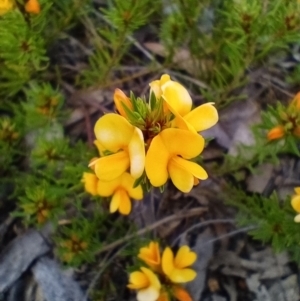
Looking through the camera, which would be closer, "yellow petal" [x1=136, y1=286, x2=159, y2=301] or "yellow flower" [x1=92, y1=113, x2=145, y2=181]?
"yellow flower" [x1=92, y1=113, x2=145, y2=181]

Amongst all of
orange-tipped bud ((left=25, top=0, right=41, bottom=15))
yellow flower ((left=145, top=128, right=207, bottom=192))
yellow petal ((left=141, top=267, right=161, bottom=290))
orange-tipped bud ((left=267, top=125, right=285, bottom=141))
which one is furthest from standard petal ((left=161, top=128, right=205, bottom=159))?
orange-tipped bud ((left=25, top=0, right=41, bottom=15))

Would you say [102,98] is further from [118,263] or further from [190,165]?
[190,165]

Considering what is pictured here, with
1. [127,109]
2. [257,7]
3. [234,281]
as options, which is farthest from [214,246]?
[127,109]

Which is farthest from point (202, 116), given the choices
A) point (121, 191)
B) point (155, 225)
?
point (155, 225)

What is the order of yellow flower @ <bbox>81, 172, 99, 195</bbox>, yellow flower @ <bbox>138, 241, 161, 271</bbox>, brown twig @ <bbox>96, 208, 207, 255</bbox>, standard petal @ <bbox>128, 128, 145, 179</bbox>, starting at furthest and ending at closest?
brown twig @ <bbox>96, 208, 207, 255</bbox>, yellow flower @ <bbox>138, 241, 161, 271</bbox>, yellow flower @ <bbox>81, 172, 99, 195</bbox>, standard petal @ <bbox>128, 128, 145, 179</bbox>

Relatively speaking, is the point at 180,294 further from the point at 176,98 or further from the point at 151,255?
the point at 176,98

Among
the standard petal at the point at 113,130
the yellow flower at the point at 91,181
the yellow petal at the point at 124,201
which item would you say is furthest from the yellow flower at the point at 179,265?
the standard petal at the point at 113,130

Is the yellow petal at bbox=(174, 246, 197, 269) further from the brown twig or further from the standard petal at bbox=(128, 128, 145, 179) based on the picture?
the standard petal at bbox=(128, 128, 145, 179)
